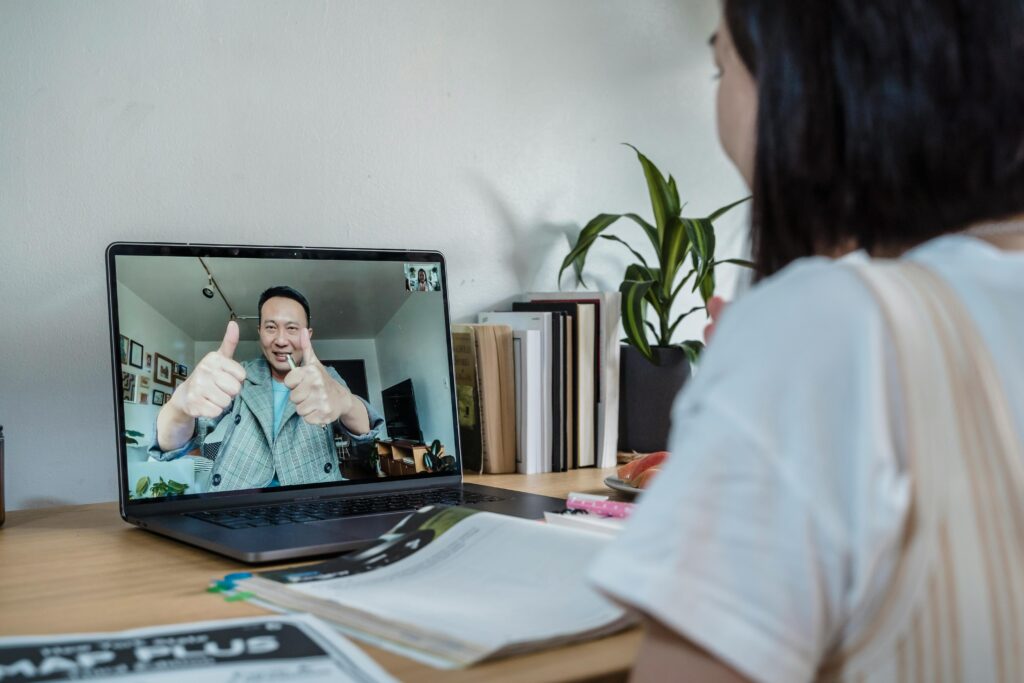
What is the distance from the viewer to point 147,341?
1.09 meters

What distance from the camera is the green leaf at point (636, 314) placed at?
150 cm

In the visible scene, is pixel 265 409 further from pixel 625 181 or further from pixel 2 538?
pixel 625 181

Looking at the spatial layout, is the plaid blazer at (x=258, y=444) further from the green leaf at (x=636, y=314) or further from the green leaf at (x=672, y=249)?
the green leaf at (x=672, y=249)

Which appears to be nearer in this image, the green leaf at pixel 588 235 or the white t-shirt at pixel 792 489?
the white t-shirt at pixel 792 489

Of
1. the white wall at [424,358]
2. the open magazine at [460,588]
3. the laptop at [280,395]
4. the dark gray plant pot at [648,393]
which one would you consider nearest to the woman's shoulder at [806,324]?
the open magazine at [460,588]

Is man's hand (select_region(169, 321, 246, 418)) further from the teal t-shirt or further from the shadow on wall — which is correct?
the shadow on wall

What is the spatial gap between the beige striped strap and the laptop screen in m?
0.85

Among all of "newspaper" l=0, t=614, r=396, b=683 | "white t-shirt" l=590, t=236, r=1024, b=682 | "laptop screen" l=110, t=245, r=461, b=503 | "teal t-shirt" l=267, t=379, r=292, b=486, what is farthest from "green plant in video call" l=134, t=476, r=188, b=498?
"white t-shirt" l=590, t=236, r=1024, b=682

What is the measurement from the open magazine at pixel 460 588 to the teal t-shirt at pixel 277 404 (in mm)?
286

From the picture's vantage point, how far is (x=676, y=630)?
0.41 metres

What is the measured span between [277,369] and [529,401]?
A: 1.34 feet

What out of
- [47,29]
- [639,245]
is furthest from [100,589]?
[639,245]

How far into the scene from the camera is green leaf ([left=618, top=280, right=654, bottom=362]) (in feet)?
4.92

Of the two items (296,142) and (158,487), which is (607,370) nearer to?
(296,142)
